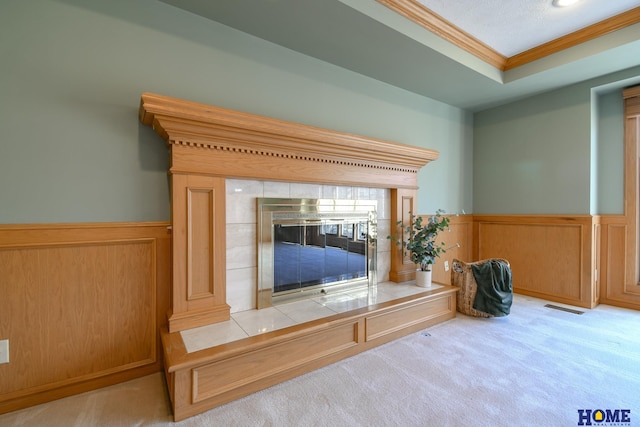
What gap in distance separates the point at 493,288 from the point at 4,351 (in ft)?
12.5

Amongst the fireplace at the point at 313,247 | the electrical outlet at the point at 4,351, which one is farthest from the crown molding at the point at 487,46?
the electrical outlet at the point at 4,351

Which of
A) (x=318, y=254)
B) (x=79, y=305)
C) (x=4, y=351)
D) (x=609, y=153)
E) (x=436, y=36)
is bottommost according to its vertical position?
(x=4, y=351)

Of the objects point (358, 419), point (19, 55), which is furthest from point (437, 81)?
point (19, 55)

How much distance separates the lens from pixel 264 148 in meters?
2.28

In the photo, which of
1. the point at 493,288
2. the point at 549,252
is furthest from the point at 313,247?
the point at 549,252

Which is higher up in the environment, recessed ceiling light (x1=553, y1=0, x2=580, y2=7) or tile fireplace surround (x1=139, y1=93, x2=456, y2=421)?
recessed ceiling light (x1=553, y1=0, x2=580, y2=7)

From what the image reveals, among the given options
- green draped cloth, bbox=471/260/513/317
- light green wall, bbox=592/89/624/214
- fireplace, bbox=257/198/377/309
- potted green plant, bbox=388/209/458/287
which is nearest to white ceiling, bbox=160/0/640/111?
light green wall, bbox=592/89/624/214

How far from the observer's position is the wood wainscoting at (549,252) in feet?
10.8

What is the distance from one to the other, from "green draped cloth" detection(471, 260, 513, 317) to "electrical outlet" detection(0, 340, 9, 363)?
3691mm

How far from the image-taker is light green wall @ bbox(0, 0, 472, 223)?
1665 mm

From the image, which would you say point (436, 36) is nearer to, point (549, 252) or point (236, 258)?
point (236, 258)
